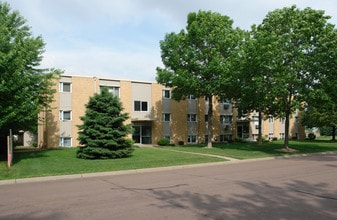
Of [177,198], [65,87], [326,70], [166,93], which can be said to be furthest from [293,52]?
[65,87]

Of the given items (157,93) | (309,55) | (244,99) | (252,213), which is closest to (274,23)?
(309,55)

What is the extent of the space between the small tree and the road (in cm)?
743

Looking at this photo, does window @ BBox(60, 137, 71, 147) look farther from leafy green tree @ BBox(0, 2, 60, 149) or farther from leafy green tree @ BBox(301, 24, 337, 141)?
leafy green tree @ BBox(301, 24, 337, 141)

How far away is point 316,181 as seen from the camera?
38.1 feet

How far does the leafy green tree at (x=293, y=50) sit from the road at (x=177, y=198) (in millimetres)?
11522

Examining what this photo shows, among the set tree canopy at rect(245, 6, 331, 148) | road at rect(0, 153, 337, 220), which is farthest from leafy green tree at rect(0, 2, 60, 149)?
tree canopy at rect(245, 6, 331, 148)

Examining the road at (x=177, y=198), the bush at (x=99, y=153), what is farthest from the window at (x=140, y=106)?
the road at (x=177, y=198)

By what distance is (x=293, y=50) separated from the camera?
24438mm

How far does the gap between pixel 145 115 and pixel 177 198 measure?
2810cm

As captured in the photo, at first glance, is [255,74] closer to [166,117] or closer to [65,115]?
[166,117]

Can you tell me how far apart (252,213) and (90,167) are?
10.7 metres

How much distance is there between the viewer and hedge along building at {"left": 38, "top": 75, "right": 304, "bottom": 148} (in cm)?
3206

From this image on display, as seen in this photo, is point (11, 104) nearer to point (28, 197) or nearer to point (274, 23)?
point (28, 197)

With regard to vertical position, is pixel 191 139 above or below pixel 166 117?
below
